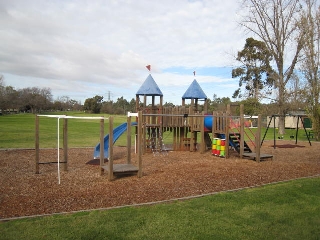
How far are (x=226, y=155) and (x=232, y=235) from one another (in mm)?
7987

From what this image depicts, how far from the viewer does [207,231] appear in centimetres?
429

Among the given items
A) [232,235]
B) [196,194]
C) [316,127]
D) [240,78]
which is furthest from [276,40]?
[232,235]

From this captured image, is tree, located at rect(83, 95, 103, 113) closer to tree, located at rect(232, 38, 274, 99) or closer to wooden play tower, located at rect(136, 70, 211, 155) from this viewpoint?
tree, located at rect(232, 38, 274, 99)

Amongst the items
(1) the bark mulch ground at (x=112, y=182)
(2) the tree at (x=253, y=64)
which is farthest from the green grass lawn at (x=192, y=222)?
(2) the tree at (x=253, y=64)

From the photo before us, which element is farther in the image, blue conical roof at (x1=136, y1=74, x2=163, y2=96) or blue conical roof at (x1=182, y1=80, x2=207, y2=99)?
blue conical roof at (x1=182, y1=80, x2=207, y2=99)

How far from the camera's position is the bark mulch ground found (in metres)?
5.75

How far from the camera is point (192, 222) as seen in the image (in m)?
4.62

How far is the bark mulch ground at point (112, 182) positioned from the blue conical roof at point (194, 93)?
5475 millimetres

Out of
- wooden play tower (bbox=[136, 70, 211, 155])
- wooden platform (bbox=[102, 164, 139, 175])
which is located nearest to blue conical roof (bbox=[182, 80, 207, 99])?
wooden play tower (bbox=[136, 70, 211, 155])

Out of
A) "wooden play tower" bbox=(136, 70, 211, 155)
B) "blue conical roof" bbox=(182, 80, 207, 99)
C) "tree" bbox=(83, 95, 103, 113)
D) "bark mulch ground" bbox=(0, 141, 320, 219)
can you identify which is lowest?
"bark mulch ground" bbox=(0, 141, 320, 219)

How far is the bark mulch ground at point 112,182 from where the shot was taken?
5754mm

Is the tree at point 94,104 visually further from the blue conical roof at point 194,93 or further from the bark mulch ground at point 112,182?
the bark mulch ground at point 112,182

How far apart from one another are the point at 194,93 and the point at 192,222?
11789 mm

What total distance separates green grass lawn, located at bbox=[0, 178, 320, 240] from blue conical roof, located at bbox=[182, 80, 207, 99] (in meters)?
10.2
